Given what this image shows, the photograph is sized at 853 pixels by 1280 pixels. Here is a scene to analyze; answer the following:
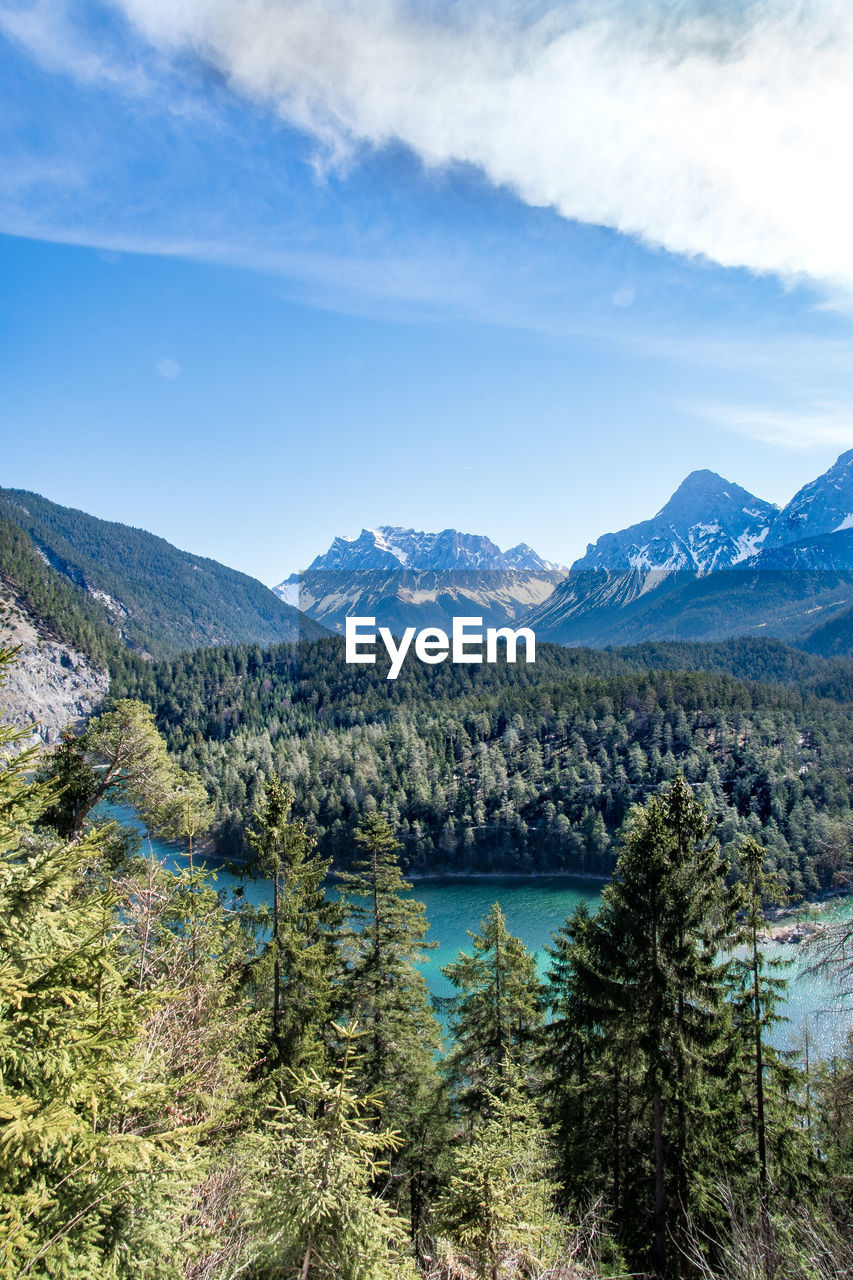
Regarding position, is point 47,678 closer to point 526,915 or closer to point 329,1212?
point 526,915

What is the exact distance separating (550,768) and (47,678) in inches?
3874

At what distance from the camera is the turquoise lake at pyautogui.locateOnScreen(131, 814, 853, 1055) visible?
38938 millimetres

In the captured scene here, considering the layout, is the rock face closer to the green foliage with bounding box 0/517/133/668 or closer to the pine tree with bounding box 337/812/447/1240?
the green foliage with bounding box 0/517/133/668

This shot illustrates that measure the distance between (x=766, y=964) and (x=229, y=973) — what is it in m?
12.0

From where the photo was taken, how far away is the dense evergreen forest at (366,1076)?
5590 mm

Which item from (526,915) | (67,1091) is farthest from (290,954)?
(526,915)

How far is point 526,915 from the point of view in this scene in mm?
58344

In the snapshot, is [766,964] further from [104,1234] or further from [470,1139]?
[104,1234]

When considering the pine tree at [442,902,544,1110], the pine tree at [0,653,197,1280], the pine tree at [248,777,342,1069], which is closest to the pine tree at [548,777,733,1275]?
the pine tree at [442,902,544,1110]

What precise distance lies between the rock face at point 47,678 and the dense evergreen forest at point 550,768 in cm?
2258

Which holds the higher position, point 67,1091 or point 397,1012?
point 67,1091

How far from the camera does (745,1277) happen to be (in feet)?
20.9

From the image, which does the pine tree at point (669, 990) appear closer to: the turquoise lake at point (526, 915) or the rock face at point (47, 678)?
the turquoise lake at point (526, 915)

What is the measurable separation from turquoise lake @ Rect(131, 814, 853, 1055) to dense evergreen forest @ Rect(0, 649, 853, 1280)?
20791 mm
